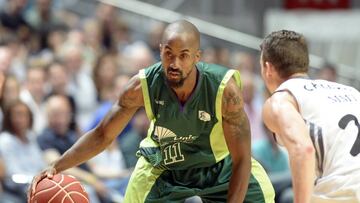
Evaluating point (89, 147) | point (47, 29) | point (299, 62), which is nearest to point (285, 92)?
point (299, 62)

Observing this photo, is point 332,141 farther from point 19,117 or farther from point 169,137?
point 19,117

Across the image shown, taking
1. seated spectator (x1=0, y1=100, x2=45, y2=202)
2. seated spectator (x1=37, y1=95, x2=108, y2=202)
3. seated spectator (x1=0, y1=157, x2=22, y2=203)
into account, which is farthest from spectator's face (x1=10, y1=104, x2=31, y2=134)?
seated spectator (x1=0, y1=157, x2=22, y2=203)

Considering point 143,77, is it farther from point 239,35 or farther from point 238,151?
point 239,35

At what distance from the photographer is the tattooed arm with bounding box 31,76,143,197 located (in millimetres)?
5438

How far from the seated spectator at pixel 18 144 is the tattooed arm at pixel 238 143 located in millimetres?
3158

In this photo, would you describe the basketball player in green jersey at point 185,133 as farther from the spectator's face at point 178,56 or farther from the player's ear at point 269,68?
the player's ear at point 269,68

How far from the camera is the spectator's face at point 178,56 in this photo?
5062mm

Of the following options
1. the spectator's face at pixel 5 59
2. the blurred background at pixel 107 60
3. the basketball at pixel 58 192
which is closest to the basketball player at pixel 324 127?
the blurred background at pixel 107 60

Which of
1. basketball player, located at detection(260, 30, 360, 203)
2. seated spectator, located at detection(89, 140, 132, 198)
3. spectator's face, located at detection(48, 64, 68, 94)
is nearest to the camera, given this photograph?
basketball player, located at detection(260, 30, 360, 203)

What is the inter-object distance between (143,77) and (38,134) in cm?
334

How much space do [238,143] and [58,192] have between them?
1.06 meters

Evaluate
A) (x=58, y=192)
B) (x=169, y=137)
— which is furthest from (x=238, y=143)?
(x=58, y=192)

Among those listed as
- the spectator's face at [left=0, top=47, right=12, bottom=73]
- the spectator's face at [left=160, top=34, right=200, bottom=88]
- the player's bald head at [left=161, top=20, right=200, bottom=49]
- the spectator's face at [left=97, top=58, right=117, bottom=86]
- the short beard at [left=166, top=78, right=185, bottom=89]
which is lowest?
the spectator's face at [left=97, top=58, right=117, bottom=86]

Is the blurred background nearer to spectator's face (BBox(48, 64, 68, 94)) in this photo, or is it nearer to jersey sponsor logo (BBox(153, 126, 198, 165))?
spectator's face (BBox(48, 64, 68, 94))
